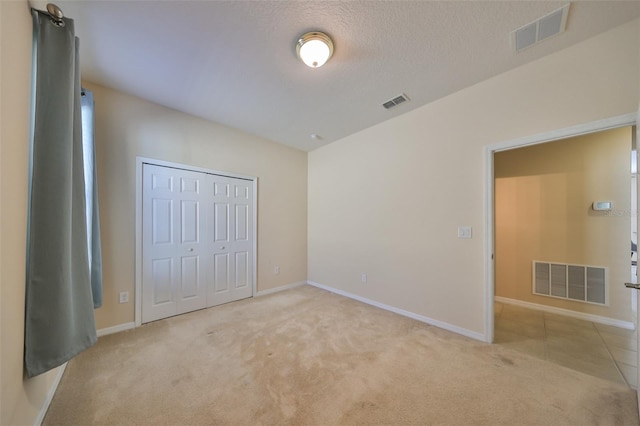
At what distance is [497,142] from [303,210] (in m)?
3.11

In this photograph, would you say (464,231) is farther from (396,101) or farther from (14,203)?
(14,203)

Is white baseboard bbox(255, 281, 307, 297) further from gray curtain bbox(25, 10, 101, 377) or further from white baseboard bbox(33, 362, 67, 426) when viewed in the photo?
gray curtain bbox(25, 10, 101, 377)

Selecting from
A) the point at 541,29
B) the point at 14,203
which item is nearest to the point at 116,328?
the point at 14,203

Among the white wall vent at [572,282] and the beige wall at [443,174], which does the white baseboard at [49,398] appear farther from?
the white wall vent at [572,282]

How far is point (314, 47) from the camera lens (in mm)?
1766

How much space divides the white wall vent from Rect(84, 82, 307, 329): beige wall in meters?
3.69

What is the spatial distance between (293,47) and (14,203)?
1.99 m

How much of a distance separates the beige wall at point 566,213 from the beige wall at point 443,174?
1.47 m

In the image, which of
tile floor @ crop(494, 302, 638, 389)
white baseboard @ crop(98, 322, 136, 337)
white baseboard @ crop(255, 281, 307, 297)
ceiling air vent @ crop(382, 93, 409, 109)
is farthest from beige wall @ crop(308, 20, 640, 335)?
white baseboard @ crop(98, 322, 136, 337)

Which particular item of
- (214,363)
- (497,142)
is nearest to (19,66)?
(214,363)

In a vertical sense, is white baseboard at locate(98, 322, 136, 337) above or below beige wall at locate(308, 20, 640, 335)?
below

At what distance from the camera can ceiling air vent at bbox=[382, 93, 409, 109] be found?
2604mm

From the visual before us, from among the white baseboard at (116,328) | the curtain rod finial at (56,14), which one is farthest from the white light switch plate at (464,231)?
the white baseboard at (116,328)

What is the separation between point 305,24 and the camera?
5.40 feet
